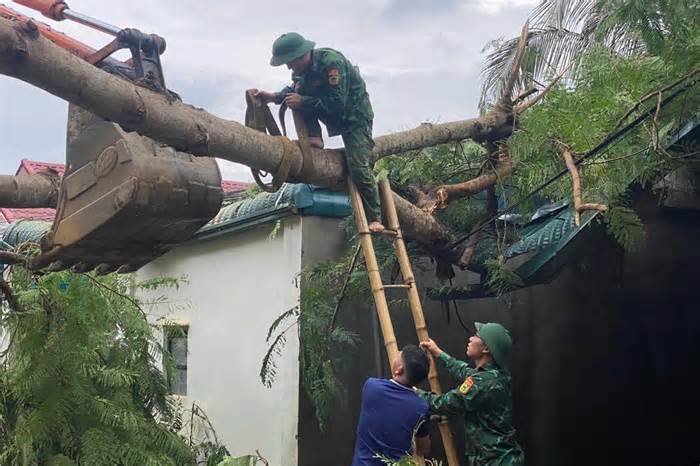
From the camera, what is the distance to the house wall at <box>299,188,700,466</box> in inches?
252

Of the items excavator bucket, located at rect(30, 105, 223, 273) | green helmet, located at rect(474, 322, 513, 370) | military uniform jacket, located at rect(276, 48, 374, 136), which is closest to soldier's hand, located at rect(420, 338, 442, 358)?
green helmet, located at rect(474, 322, 513, 370)

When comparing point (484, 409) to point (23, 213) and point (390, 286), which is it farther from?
point (23, 213)

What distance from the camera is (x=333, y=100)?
4262 mm

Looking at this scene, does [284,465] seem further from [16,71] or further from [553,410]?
[16,71]

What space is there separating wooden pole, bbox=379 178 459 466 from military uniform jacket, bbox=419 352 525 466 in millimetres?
119

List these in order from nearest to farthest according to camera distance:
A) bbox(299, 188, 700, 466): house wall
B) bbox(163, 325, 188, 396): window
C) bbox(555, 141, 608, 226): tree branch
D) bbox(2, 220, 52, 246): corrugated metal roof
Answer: bbox(555, 141, 608, 226): tree branch → bbox(299, 188, 700, 466): house wall → bbox(163, 325, 188, 396): window → bbox(2, 220, 52, 246): corrugated metal roof

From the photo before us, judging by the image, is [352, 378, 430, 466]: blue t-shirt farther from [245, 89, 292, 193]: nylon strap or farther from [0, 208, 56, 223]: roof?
[0, 208, 56, 223]: roof

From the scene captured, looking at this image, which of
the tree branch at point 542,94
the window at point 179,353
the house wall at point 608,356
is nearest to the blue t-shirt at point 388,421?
the house wall at point 608,356

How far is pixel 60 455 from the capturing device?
4.41 meters

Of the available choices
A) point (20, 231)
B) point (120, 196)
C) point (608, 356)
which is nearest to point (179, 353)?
point (20, 231)

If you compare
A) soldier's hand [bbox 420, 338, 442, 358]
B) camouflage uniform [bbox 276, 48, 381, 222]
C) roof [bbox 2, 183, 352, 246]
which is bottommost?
soldier's hand [bbox 420, 338, 442, 358]


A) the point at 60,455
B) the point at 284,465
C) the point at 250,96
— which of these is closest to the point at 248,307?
the point at 284,465

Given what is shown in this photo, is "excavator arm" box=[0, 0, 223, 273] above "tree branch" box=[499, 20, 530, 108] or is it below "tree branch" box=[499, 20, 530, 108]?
below

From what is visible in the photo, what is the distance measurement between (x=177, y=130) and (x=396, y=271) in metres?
2.70
